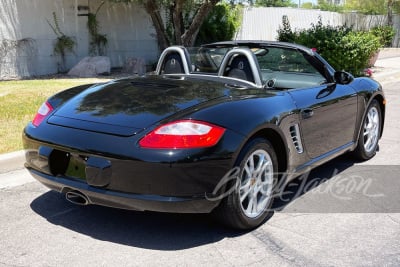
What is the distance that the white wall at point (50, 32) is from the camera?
1306 centimetres

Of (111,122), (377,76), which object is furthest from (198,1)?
(111,122)

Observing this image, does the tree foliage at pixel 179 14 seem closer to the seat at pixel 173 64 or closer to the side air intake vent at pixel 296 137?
the seat at pixel 173 64

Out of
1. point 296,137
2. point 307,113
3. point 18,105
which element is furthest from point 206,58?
point 18,105

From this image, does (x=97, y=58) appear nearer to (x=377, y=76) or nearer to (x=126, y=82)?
(x=377, y=76)

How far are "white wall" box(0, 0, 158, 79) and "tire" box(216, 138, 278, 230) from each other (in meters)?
10.8

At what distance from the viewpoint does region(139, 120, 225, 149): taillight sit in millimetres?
3305

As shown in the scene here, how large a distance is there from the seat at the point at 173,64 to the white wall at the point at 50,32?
917cm

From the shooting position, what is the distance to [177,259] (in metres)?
3.33

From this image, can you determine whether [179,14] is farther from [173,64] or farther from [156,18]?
[173,64]

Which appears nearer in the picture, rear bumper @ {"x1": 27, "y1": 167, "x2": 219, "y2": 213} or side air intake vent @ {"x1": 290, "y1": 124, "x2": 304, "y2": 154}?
rear bumper @ {"x1": 27, "y1": 167, "x2": 219, "y2": 213}

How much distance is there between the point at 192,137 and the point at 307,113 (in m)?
1.42

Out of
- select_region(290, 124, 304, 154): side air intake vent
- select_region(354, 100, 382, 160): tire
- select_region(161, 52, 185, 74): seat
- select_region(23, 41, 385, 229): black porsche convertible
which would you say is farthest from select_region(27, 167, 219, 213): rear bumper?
select_region(354, 100, 382, 160): tire

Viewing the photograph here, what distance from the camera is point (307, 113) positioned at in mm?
4355

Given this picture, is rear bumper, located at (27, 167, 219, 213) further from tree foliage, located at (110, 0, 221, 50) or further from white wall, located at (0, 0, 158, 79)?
tree foliage, located at (110, 0, 221, 50)
